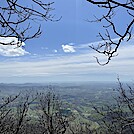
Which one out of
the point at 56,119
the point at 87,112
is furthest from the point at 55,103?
the point at 87,112

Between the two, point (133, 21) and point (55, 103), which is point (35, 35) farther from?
point (55, 103)

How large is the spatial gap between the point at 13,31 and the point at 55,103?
10.4m

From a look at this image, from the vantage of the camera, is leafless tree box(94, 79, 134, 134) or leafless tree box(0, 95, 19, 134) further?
leafless tree box(0, 95, 19, 134)

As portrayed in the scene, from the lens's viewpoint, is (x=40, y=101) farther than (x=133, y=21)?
Yes

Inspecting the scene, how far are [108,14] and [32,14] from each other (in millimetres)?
869

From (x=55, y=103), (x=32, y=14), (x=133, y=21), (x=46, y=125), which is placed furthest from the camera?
(x=55, y=103)

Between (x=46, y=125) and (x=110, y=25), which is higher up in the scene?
(x=110, y=25)

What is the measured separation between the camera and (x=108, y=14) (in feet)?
8.47

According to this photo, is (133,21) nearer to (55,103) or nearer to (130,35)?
(130,35)

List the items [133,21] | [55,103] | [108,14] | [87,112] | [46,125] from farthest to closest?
[87,112] < [55,103] < [46,125] < [108,14] < [133,21]

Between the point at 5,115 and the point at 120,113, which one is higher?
the point at 120,113

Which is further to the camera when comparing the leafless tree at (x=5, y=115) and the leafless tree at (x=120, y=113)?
the leafless tree at (x=5, y=115)

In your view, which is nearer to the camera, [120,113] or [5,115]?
[120,113]

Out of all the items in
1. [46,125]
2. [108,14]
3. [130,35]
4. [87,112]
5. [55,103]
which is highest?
[108,14]
